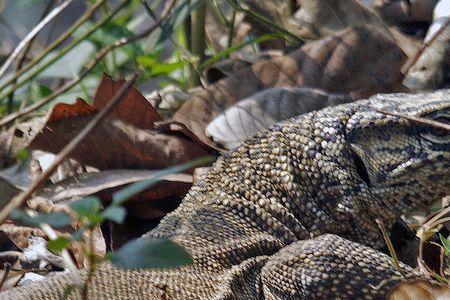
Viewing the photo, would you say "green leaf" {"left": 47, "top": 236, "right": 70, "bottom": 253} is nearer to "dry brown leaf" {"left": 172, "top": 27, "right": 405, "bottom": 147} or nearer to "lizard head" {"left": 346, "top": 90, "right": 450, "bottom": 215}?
"lizard head" {"left": 346, "top": 90, "right": 450, "bottom": 215}

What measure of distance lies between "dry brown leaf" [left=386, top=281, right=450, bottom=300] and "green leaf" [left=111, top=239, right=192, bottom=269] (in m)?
1.09

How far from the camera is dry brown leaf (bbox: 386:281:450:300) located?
3.21 meters

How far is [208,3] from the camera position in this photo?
696cm

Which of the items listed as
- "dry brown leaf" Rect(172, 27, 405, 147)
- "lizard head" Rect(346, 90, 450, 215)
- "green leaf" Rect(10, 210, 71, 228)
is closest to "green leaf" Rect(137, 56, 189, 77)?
"dry brown leaf" Rect(172, 27, 405, 147)

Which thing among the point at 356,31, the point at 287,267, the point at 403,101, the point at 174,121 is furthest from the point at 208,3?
the point at 287,267

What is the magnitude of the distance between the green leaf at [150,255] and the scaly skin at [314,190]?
1592 mm

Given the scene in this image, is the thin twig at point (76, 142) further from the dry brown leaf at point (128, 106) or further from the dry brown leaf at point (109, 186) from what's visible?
the dry brown leaf at point (128, 106)

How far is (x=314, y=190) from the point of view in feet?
14.9

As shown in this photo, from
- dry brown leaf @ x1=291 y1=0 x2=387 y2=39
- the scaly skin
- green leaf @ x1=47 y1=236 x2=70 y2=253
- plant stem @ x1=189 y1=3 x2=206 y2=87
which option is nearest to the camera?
green leaf @ x1=47 y1=236 x2=70 y2=253

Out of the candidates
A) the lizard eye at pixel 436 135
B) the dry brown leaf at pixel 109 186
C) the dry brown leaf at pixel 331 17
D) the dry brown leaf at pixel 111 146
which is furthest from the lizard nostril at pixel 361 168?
the dry brown leaf at pixel 331 17

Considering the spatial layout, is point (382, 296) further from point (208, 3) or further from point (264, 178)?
point (208, 3)

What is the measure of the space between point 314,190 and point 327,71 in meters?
1.52

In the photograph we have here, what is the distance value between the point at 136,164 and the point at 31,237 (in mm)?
634

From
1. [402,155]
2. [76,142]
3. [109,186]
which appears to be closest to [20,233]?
[109,186]
